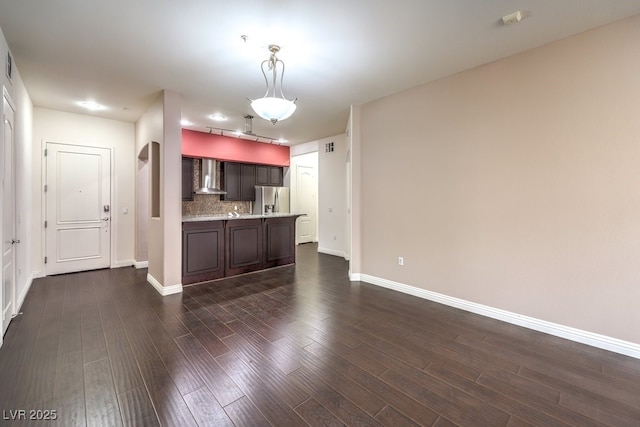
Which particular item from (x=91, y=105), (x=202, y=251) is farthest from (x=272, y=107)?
(x=91, y=105)

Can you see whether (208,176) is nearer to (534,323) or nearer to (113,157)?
(113,157)

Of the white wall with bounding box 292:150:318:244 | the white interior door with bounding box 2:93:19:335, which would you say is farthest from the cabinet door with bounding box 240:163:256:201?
the white interior door with bounding box 2:93:19:335

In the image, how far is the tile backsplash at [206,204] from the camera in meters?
6.26

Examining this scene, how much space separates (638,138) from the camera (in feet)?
7.61

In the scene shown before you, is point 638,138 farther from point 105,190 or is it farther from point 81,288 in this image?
point 105,190

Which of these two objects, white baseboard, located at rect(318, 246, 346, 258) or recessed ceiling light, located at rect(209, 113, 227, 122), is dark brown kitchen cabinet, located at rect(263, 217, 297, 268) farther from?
recessed ceiling light, located at rect(209, 113, 227, 122)

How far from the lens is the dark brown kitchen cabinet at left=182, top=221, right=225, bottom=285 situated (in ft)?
13.8

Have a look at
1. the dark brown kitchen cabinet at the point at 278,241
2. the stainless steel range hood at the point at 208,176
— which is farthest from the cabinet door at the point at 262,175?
the dark brown kitchen cabinet at the point at 278,241

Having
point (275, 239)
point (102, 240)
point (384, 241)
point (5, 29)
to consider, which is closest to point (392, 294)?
point (384, 241)

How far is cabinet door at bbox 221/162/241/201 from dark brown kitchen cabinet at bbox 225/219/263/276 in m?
1.94

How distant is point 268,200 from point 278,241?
6.53ft

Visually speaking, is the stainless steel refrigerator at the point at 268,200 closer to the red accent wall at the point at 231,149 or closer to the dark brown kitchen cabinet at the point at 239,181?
the dark brown kitchen cabinet at the point at 239,181

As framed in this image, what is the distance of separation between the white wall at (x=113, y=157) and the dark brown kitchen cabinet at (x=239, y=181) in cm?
186

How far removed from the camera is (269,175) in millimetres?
7500
